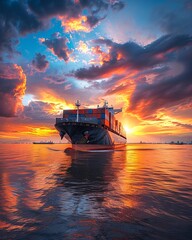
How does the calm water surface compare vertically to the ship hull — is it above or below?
below

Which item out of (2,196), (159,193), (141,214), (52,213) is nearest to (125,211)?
(141,214)

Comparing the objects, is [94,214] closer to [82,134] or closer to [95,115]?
[82,134]

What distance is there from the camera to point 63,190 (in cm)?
882

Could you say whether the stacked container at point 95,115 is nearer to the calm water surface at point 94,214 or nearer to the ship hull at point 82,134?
the ship hull at point 82,134

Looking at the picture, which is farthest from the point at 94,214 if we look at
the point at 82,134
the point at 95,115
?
the point at 95,115

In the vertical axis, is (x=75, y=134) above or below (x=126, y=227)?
above

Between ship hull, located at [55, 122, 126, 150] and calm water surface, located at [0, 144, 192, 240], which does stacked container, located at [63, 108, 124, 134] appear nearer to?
ship hull, located at [55, 122, 126, 150]

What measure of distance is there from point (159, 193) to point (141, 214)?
3.26 m

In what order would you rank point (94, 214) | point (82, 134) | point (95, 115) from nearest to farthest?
point (94, 214) → point (82, 134) → point (95, 115)

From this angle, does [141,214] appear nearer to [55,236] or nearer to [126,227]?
[126,227]

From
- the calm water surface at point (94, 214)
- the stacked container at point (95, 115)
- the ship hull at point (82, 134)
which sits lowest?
the calm water surface at point (94, 214)

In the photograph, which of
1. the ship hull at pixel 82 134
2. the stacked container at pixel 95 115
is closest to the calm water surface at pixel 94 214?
the ship hull at pixel 82 134

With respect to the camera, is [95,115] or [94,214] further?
[95,115]

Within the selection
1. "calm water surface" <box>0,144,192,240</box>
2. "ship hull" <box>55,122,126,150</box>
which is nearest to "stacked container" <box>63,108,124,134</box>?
"ship hull" <box>55,122,126,150</box>
